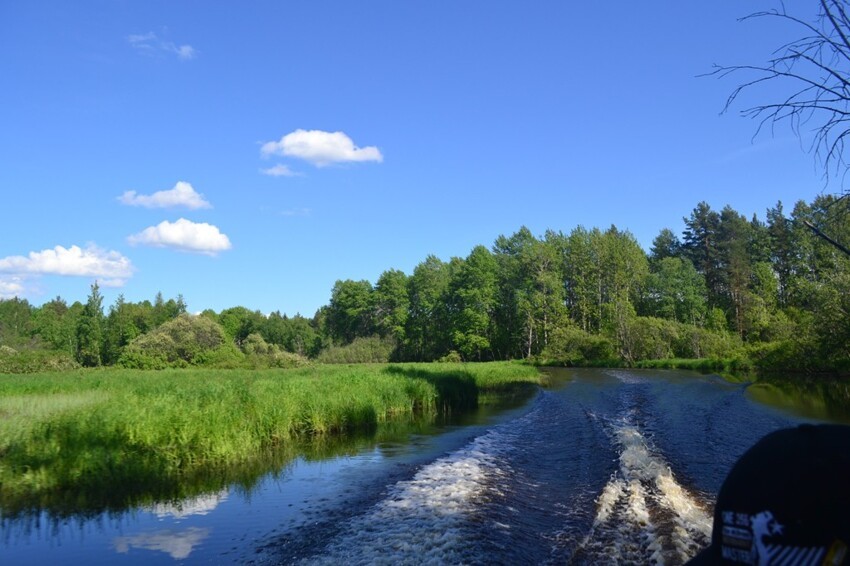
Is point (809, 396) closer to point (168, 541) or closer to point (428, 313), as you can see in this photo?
point (168, 541)

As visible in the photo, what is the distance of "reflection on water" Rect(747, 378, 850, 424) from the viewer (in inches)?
784

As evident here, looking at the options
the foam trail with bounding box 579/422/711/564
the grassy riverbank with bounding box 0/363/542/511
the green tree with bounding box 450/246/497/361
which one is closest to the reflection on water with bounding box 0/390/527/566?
the grassy riverbank with bounding box 0/363/542/511

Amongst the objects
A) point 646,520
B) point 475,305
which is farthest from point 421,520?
point 475,305

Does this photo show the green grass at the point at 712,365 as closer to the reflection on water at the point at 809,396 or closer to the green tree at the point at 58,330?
the reflection on water at the point at 809,396

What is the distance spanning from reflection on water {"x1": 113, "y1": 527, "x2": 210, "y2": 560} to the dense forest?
41.5 metres

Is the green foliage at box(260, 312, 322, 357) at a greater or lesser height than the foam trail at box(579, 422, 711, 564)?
greater

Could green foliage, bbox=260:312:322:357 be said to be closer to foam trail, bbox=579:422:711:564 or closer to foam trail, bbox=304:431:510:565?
foam trail, bbox=304:431:510:565

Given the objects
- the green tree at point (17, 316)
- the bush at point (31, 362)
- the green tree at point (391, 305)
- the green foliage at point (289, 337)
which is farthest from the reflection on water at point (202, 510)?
the green tree at point (17, 316)

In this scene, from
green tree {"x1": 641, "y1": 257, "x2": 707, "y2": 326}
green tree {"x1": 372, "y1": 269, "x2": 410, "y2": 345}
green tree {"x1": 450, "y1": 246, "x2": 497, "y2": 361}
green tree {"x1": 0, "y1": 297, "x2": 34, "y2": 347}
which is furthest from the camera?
green tree {"x1": 0, "y1": 297, "x2": 34, "y2": 347}

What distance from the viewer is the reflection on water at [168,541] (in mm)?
7992

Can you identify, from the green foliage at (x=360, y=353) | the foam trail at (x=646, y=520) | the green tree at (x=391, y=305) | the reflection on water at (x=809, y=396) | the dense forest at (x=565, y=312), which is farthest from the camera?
the green tree at (x=391, y=305)

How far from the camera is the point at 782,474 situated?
211 centimetres

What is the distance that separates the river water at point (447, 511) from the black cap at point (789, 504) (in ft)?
17.2

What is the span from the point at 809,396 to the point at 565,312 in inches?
1873
